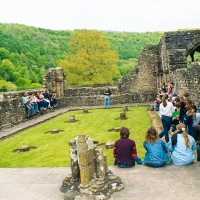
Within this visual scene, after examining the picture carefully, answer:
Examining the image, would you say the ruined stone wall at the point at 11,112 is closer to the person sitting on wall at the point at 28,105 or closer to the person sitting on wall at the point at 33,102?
the person sitting on wall at the point at 28,105

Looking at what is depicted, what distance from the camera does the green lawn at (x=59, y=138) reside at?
9539 millimetres

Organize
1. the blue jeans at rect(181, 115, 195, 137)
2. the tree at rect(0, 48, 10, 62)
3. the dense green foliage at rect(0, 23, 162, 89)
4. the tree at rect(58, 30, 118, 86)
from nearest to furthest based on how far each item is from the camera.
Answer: the blue jeans at rect(181, 115, 195, 137) < the tree at rect(58, 30, 118, 86) < the dense green foliage at rect(0, 23, 162, 89) < the tree at rect(0, 48, 10, 62)

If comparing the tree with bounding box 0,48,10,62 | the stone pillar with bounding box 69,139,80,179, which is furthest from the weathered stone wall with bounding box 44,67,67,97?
the tree with bounding box 0,48,10,62

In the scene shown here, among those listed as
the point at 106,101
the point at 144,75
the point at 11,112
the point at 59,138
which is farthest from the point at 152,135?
the point at 144,75

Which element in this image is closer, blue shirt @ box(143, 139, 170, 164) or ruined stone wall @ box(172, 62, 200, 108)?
blue shirt @ box(143, 139, 170, 164)

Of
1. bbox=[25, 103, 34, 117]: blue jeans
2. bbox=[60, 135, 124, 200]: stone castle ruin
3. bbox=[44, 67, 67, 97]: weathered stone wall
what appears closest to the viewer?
bbox=[60, 135, 124, 200]: stone castle ruin

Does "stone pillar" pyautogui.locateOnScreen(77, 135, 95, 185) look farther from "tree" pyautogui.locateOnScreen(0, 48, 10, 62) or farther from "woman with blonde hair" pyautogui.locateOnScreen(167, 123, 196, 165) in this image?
"tree" pyautogui.locateOnScreen(0, 48, 10, 62)

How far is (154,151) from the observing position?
7.59 metres

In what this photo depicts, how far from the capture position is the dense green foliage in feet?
248

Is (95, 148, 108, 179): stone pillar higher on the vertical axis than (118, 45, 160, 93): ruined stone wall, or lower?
lower

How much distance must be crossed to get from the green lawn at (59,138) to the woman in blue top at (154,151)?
1308 mm

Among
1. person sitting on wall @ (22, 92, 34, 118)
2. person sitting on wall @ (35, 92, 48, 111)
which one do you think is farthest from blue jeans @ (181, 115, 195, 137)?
person sitting on wall @ (35, 92, 48, 111)

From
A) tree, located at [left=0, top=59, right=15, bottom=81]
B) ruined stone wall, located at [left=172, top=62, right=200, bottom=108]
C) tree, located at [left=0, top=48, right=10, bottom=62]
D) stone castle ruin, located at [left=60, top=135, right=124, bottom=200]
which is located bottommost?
stone castle ruin, located at [left=60, top=135, right=124, bottom=200]

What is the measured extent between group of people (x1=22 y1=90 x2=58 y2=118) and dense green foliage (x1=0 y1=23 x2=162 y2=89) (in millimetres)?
47495
